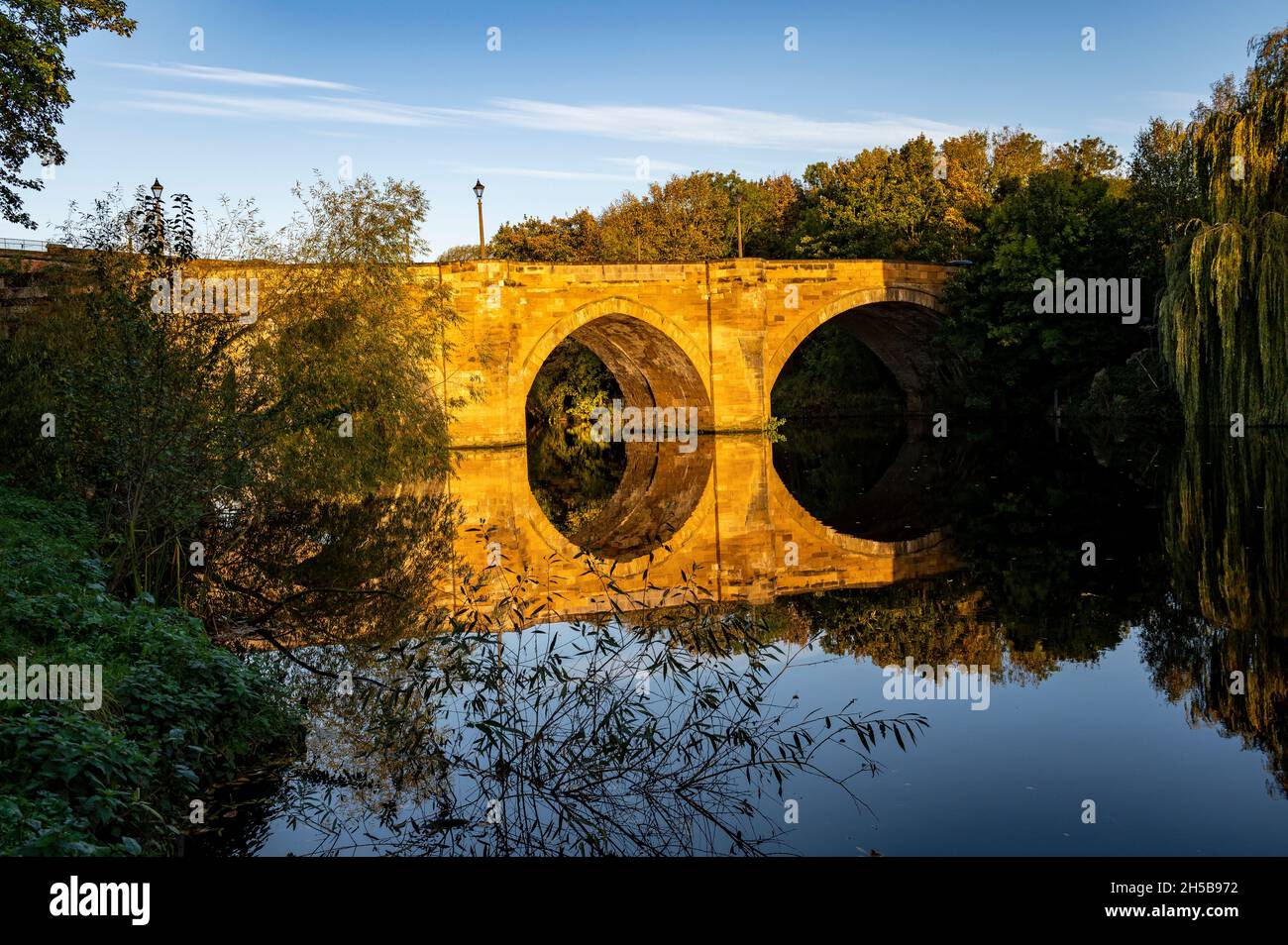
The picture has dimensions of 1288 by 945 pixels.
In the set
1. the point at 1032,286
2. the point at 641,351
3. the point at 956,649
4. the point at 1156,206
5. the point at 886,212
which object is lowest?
the point at 956,649

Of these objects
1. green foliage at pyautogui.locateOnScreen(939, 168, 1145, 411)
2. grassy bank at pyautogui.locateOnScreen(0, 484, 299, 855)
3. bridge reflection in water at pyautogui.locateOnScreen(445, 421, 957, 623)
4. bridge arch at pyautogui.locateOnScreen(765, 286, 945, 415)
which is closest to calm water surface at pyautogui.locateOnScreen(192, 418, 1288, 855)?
bridge reflection in water at pyautogui.locateOnScreen(445, 421, 957, 623)

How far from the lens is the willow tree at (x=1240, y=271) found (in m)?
19.0

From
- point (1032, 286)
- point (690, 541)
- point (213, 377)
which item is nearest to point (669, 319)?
point (1032, 286)

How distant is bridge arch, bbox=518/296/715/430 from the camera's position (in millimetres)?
26812

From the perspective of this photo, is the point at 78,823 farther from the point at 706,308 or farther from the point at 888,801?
the point at 706,308

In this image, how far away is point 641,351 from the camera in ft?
98.3

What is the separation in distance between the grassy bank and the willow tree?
18048 millimetres

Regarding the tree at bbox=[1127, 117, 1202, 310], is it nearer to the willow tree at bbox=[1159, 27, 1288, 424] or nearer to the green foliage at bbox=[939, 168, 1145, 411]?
the green foliage at bbox=[939, 168, 1145, 411]

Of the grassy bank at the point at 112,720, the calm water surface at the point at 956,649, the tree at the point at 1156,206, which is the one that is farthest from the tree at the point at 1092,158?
the grassy bank at the point at 112,720

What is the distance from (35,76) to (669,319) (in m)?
16.5

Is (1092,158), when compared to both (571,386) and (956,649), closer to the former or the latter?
(571,386)

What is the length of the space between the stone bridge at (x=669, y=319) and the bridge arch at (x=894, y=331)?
0.05 meters
